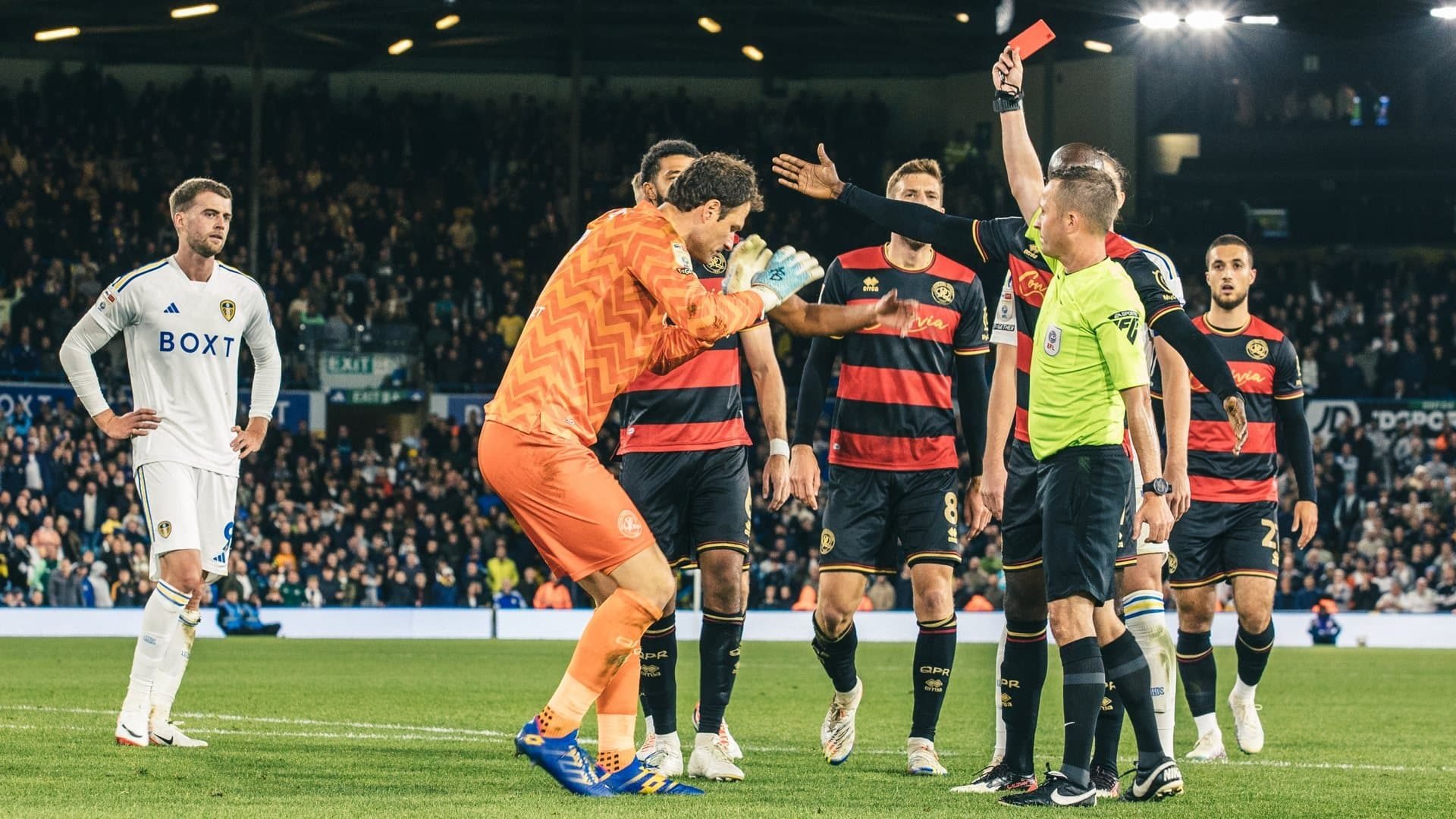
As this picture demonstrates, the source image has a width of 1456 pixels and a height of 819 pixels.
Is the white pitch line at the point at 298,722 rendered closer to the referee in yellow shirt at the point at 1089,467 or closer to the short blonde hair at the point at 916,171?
the short blonde hair at the point at 916,171

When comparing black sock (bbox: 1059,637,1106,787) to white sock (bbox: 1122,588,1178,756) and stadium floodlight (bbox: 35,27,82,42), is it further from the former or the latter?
A: stadium floodlight (bbox: 35,27,82,42)

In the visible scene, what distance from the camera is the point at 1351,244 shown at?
118 feet

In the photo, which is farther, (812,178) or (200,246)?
(200,246)

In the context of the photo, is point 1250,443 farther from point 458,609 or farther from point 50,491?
point 50,491

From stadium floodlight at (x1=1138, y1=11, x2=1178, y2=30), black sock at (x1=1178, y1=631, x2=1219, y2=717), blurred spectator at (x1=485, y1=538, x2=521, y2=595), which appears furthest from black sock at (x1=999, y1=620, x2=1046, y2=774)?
→ stadium floodlight at (x1=1138, y1=11, x2=1178, y2=30)

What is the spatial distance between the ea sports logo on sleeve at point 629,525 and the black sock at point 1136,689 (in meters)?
1.90

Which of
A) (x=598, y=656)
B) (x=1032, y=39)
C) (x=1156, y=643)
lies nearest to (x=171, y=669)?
(x=598, y=656)

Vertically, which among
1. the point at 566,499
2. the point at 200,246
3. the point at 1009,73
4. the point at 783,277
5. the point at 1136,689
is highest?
the point at 1009,73

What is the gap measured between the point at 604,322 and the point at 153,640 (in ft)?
11.0

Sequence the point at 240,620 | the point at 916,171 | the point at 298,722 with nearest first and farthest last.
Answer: the point at 916,171 < the point at 298,722 < the point at 240,620

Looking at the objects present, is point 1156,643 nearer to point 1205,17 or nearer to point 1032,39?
point 1032,39

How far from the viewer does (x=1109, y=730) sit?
7453 millimetres

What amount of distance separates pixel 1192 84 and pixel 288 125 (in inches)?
724

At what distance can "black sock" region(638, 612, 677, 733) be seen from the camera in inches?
323
